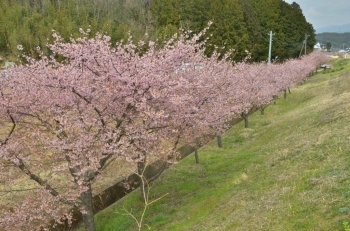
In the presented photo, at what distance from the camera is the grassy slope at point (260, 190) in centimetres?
853

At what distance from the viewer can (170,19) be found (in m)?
59.6

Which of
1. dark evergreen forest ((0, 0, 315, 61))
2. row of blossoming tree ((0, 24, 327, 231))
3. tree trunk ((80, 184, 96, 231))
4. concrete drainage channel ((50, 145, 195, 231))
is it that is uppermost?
dark evergreen forest ((0, 0, 315, 61))

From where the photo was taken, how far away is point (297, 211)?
862 centimetres

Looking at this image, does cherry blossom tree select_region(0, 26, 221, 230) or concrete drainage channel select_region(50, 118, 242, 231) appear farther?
concrete drainage channel select_region(50, 118, 242, 231)

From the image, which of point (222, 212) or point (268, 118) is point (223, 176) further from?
point (268, 118)

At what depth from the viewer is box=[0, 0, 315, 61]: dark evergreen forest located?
164 feet

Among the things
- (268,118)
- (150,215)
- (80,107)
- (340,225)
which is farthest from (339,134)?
(268,118)

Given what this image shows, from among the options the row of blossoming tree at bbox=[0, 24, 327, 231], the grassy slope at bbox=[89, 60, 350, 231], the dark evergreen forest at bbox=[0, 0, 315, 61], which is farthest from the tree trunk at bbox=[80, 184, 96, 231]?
the dark evergreen forest at bbox=[0, 0, 315, 61]

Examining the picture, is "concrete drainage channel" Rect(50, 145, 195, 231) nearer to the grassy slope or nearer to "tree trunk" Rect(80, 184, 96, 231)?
the grassy slope

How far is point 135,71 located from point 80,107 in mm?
2252

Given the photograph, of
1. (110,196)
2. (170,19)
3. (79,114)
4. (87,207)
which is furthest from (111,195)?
(170,19)

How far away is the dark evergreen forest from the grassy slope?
112ft

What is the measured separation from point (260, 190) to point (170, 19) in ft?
170

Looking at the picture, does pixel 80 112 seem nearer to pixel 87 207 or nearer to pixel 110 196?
pixel 87 207
